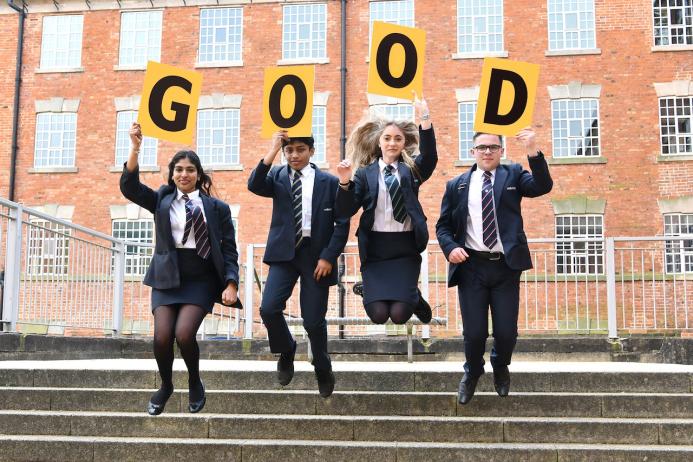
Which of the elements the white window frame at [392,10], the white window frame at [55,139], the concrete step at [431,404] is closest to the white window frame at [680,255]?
the concrete step at [431,404]

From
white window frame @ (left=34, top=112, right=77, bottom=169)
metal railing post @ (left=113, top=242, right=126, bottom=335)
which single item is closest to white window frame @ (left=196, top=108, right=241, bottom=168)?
white window frame @ (left=34, top=112, right=77, bottom=169)

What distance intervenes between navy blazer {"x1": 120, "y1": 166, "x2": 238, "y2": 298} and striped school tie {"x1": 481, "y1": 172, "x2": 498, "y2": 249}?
1.86 m

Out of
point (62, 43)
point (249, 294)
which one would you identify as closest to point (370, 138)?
point (249, 294)

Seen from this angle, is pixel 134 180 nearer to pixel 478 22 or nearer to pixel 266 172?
pixel 266 172

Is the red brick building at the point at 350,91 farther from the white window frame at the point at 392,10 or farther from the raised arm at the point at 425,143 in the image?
the raised arm at the point at 425,143

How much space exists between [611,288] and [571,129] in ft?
35.5

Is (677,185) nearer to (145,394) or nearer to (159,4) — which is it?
(159,4)

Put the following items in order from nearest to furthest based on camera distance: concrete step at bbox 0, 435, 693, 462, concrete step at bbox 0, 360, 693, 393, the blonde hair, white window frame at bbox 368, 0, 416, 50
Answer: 1. concrete step at bbox 0, 435, 693, 462
2. the blonde hair
3. concrete step at bbox 0, 360, 693, 393
4. white window frame at bbox 368, 0, 416, 50

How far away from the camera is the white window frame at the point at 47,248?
9.84 m

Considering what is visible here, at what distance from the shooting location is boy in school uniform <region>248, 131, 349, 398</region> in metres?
5.84

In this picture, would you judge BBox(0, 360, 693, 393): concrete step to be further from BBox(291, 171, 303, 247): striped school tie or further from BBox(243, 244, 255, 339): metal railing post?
BBox(243, 244, 255, 339): metal railing post

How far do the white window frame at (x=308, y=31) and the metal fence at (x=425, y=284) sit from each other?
10.3m

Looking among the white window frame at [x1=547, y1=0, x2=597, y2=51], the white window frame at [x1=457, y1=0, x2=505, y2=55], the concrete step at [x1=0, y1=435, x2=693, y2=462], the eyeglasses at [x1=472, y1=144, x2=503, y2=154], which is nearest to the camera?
the concrete step at [x1=0, y1=435, x2=693, y2=462]

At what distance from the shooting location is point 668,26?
2209cm
